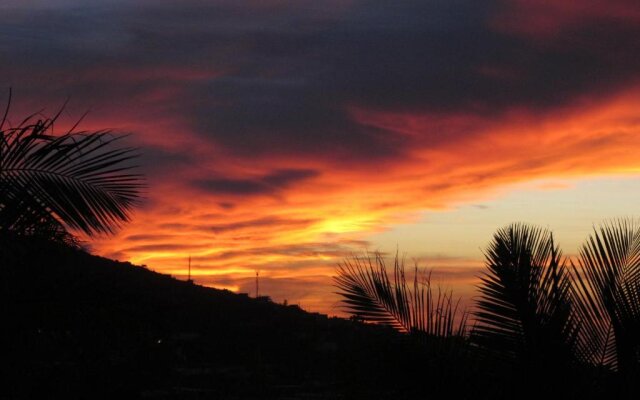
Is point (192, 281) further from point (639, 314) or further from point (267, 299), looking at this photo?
point (639, 314)

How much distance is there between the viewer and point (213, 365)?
19.2 metres

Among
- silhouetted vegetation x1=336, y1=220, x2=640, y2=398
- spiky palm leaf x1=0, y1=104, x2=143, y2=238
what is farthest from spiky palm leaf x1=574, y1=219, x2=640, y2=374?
spiky palm leaf x1=0, y1=104, x2=143, y2=238

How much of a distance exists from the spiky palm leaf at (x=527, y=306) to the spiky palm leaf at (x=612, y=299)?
0.52 ft

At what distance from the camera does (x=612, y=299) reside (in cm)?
680

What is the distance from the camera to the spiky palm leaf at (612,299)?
666 centimetres

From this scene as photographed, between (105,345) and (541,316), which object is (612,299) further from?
(105,345)

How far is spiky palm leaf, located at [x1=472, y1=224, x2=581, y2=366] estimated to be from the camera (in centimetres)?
659

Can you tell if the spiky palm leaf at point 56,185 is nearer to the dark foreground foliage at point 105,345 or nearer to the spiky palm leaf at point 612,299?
the dark foreground foliage at point 105,345

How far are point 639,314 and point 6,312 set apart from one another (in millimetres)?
4777

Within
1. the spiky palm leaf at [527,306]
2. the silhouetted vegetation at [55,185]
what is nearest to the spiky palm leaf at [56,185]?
the silhouetted vegetation at [55,185]

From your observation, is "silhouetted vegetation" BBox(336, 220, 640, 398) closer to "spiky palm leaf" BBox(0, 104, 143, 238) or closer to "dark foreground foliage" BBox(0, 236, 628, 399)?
"dark foreground foliage" BBox(0, 236, 628, 399)

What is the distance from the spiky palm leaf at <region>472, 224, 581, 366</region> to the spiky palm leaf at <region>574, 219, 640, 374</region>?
16 centimetres

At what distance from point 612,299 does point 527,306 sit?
2.29 feet

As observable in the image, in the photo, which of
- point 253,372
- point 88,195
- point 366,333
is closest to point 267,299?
point 253,372
